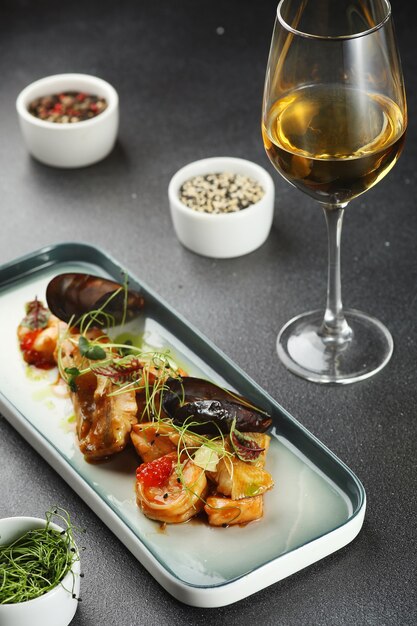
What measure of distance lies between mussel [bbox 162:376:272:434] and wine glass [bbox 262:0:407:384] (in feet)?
1.14

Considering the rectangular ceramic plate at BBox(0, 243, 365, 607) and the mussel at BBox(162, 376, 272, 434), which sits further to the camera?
the mussel at BBox(162, 376, 272, 434)

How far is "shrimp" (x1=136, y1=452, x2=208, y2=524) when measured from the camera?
5.12 ft

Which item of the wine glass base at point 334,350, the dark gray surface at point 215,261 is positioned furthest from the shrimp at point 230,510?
the wine glass base at point 334,350

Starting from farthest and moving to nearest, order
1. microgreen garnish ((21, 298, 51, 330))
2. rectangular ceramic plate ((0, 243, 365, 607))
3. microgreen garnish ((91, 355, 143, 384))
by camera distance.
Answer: microgreen garnish ((21, 298, 51, 330)) < microgreen garnish ((91, 355, 143, 384)) < rectangular ceramic plate ((0, 243, 365, 607))

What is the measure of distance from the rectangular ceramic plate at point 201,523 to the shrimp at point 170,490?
0.02m

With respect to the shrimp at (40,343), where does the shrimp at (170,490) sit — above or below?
above

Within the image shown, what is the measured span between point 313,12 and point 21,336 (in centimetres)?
75

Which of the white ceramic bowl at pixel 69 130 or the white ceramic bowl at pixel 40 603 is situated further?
the white ceramic bowl at pixel 69 130

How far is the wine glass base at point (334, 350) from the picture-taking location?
6.28 ft

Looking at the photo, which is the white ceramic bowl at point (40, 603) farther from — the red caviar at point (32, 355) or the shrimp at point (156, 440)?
the red caviar at point (32, 355)

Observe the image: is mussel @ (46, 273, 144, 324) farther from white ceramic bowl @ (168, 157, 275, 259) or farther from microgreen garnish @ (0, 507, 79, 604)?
microgreen garnish @ (0, 507, 79, 604)

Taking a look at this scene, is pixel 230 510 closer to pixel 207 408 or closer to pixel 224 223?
pixel 207 408

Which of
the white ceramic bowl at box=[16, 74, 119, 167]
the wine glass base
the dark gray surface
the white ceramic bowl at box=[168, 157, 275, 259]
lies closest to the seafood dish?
the dark gray surface

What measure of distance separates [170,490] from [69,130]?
109cm
